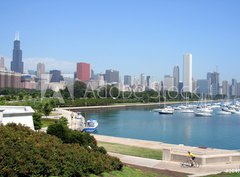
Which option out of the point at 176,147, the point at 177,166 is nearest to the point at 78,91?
the point at 176,147

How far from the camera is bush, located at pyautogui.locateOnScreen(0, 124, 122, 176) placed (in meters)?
8.30

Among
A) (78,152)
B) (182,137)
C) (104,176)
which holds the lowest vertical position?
(182,137)

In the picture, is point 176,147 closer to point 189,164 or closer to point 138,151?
point 138,151

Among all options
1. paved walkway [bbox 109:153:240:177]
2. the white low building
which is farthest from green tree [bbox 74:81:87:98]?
paved walkway [bbox 109:153:240:177]

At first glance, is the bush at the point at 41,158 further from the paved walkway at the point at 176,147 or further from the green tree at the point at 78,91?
the green tree at the point at 78,91

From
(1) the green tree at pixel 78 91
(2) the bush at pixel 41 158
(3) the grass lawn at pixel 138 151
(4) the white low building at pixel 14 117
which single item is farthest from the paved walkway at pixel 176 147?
(1) the green tree at pixel 78 91

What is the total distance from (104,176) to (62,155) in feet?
4.89

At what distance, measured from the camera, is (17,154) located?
27.9ft

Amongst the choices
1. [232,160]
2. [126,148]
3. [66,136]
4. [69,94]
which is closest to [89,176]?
[66,136]

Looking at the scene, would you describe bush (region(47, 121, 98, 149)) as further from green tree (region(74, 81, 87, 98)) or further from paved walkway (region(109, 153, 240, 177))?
green tree (region(74, 81, 87, 98))

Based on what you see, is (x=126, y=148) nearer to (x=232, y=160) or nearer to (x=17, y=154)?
(x=232, y=160)

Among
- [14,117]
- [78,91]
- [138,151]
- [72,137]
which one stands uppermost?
[78,91]

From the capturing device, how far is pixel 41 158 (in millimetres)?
8828

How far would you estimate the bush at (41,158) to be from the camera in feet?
27.2
